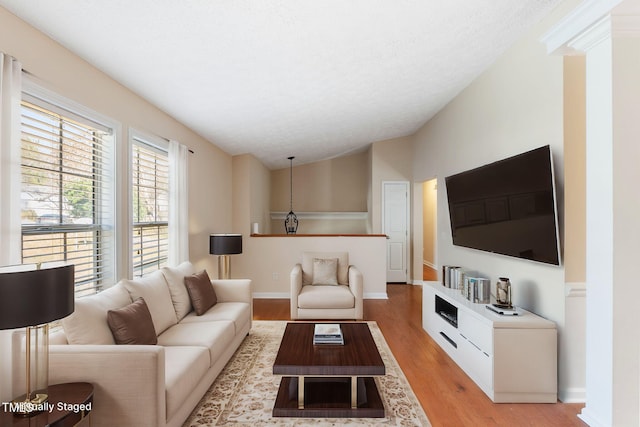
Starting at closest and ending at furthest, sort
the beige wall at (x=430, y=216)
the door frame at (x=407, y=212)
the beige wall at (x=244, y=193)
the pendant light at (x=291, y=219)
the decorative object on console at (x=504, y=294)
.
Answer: the decorative object on console at (x=504, y=294) → the beige wall at (x=244, y=193) → the door frame at (x=407, y=212) → the pendant light at (x=291, y=219) → the beige wall at (x=430, y=216)

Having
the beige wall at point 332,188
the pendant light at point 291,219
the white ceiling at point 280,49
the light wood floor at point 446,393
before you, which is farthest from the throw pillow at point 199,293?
the beige wall at point 332,188

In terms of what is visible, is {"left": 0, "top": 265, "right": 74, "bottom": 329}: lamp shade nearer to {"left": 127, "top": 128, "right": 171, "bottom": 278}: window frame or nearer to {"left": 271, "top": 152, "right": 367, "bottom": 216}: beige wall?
{"left": 127, "top": 128, "right": 171, "bottom": 278}: window frame

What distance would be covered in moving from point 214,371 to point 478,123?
12.5 ft

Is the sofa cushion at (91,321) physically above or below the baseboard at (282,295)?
above

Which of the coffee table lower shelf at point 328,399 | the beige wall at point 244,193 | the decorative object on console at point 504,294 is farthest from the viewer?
the beige wall at point 244,193

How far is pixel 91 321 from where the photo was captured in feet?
6.87

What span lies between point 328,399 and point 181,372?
105cm

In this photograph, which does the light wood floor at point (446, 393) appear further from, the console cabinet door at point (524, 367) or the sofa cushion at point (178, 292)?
the sofa cushion at point (178, 292)

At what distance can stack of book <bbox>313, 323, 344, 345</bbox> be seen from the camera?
2676 millimetres

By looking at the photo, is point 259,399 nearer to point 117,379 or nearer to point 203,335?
point 203,335

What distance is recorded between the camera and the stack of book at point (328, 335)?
268 cm

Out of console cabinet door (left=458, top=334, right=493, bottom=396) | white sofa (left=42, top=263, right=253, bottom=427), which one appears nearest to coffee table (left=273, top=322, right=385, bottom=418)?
white sofa (left=42, top=263, right=253, bottom=427)

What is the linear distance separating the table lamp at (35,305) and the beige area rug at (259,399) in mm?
1004

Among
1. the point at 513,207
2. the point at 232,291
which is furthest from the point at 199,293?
the point at 513,207
